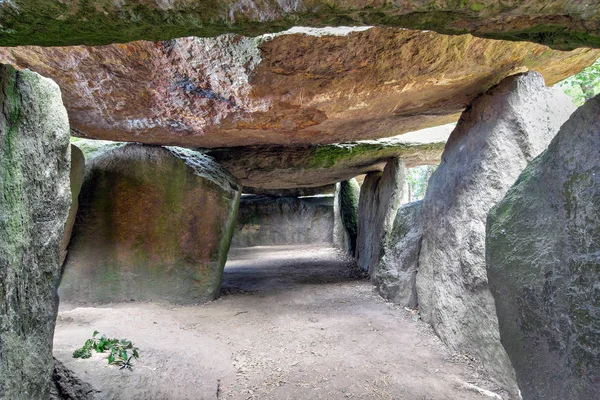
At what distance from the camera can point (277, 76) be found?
331 cm

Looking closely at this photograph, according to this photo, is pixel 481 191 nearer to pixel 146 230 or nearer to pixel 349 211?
pixel 146 230

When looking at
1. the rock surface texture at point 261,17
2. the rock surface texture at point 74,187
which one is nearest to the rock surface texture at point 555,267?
the rock surface texture at point 261,17

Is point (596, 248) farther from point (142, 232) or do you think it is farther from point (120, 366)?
point (142, 232)

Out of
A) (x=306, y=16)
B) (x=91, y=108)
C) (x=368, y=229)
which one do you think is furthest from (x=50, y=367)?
(x=368, y=229)

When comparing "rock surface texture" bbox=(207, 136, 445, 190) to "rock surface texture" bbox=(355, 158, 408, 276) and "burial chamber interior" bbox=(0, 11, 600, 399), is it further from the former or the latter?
"rock surface texture" bbox=(355, 158, 408, 276)

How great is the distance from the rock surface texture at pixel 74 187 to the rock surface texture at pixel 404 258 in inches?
171

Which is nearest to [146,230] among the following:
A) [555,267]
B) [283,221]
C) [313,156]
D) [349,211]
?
[313,156]

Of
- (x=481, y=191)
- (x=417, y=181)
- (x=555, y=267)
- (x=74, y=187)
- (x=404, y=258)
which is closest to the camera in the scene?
(x=555, y=267)

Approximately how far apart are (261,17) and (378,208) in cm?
606

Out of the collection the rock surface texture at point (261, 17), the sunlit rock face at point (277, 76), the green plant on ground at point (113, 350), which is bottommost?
the green plant on ground at point (113, 350)

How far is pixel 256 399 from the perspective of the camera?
278 cm

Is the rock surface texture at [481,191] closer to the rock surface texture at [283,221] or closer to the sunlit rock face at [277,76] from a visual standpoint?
the sunlit rock face at [277,76]

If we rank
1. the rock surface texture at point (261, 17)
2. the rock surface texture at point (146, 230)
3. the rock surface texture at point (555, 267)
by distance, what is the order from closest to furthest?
the rock surface texture at point (261, 17), the rock surface texture at point (555, 267), the rock surface texture at point (146, 230)

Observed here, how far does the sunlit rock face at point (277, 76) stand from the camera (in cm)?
300
